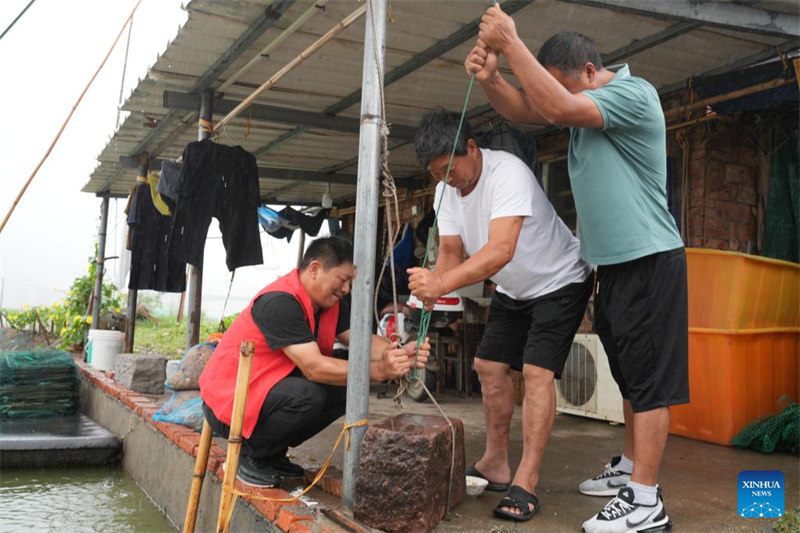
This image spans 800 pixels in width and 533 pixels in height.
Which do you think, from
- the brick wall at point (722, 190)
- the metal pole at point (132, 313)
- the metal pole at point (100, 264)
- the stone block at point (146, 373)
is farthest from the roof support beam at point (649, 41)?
the metal pole at point (100, 264)

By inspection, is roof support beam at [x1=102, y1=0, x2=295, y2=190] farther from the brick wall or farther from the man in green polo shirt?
the brick wall

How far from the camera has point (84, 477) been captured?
5375mm

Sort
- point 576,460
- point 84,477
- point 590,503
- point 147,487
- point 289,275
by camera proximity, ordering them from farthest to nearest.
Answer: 1. point 84,477
2. point 147,487
3. point 576,460
4. point 289,275
5. point 590,503

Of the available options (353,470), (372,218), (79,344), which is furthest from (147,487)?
(79,344)

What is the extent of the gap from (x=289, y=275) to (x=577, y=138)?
1500mm

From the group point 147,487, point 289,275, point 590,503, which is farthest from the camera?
point 147,487

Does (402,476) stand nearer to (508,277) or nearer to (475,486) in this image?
(475,486)

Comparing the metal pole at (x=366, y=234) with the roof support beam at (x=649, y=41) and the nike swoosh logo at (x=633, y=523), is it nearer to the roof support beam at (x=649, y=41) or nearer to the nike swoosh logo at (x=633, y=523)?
the nike swoosh logo at (x=633, y=523)

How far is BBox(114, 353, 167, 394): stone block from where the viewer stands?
629 cm

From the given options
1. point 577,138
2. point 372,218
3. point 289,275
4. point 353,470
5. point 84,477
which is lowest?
point 84,477

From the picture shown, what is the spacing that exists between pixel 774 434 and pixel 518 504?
2.38 meters

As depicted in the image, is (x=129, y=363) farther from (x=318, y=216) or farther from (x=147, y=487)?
(x=318, y=216)

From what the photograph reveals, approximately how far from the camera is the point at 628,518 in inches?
98.5

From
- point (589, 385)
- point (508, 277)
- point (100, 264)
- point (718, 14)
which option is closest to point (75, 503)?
point (508, 277)
